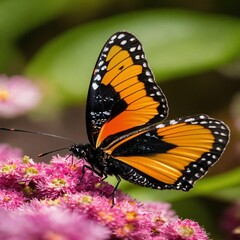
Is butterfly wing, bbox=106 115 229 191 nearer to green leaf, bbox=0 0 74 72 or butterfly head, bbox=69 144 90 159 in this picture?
butterfly head, bbox=69 144 90 159

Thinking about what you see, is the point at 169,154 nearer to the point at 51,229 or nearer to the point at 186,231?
the point at 186,231

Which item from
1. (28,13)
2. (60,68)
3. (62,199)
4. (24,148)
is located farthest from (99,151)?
(24,148)

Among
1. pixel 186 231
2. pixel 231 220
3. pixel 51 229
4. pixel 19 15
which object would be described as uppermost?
pixel 19 15

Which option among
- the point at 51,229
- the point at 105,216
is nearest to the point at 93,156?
the point at 105,216

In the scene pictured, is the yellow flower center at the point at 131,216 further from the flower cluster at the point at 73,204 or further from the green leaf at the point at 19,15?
the green leaf at the point at 19,15

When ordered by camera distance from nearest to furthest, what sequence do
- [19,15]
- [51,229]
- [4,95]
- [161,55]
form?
[51,229] < [4,95] < [161,55] < [19,15]

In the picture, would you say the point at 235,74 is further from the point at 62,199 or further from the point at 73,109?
the point at 62,199
